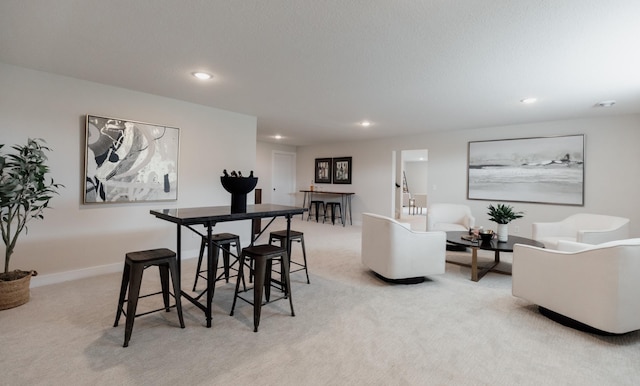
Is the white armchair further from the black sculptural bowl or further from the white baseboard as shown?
the white baseboard

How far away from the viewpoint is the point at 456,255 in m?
4.78

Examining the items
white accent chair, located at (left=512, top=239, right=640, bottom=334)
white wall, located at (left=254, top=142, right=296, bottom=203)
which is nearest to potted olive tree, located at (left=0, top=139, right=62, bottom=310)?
white accent chair, located at (left=512, top=239, right=640, bottom=334)

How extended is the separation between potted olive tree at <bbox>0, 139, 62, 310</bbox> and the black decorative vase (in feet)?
5.76

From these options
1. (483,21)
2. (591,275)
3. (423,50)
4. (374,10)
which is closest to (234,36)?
(374,10)

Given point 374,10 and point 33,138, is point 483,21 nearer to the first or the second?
point 374,10

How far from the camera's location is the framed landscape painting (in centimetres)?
495

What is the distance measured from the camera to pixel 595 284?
221cm

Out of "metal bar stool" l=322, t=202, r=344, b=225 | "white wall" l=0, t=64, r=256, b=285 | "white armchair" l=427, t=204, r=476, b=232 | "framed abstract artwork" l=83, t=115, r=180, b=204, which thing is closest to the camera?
"white wall" l=0, t=64, r=256, b=285

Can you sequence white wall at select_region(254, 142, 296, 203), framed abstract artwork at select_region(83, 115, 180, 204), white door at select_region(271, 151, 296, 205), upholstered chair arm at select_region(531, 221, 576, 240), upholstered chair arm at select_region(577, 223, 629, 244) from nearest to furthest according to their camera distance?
framed abstract artwork at select_region(83, 115, 180, 204) < upholstered chair arm at select_region(577, 223, 629, 244) < upholstered chair arm at select_region(531, 221, 576, 240) < white wall at select_region(254, 142, 296, 203) < white door at select_region(271, 151, 296, 205)

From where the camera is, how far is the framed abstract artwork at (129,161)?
3438mm

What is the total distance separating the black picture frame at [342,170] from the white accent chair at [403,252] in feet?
14.9

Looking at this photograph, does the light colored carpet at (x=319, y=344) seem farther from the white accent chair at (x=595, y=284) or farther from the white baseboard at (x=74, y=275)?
the white baseboard at (x=74, y=275)

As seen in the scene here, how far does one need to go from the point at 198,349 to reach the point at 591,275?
2890 millimetres

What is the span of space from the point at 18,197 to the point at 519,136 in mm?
6944
